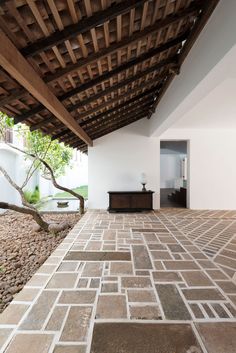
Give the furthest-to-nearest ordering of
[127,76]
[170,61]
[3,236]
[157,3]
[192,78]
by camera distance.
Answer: [3,236] < [127,76] < [170,61] < [192,78] < [157,3]

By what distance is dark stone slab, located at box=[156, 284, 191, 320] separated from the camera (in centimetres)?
175

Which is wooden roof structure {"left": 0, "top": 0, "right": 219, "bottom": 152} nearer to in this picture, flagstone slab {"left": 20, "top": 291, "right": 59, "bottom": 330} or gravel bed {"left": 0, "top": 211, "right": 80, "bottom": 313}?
flagstone slab {"left": 20, "top": 291, "right": 59, "bottom": 330}

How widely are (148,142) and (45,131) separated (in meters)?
3.57

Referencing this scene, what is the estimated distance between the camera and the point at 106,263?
2742 millimetres

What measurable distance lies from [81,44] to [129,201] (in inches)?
186

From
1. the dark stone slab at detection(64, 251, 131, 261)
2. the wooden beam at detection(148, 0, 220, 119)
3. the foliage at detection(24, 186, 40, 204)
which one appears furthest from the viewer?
the foliage at detection(24, 186, 40, 204)

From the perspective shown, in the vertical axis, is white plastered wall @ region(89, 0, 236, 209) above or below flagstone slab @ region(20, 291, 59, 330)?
above

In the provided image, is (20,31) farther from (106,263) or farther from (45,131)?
(45,131)

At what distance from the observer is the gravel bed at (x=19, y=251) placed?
247cm

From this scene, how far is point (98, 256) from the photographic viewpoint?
2.97 m

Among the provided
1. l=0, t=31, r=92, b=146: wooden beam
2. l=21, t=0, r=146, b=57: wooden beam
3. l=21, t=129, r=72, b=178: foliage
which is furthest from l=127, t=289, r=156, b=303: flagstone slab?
l=21, t=129, r=72, b=178: foliage

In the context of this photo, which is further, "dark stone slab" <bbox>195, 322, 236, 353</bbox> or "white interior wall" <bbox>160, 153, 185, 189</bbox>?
"white interior wall" <bbox>160, 153, 185, 189</bbox>

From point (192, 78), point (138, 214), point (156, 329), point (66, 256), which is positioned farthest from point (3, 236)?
point (192, 78)

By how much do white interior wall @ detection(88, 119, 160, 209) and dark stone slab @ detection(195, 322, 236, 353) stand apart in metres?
5.37
